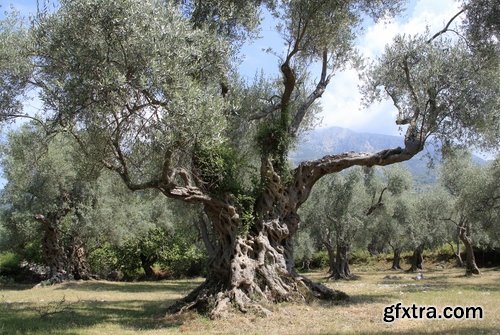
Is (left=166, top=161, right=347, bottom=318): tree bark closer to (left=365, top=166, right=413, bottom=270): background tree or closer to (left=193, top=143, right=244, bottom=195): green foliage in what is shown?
(left=193, top=143, right=244, bottom=195): green foliage

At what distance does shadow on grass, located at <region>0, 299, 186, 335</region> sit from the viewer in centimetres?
1252

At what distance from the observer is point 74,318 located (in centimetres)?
1462

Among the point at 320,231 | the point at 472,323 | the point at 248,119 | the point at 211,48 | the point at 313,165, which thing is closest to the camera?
the point at 472,323

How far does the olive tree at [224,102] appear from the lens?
11062 mm

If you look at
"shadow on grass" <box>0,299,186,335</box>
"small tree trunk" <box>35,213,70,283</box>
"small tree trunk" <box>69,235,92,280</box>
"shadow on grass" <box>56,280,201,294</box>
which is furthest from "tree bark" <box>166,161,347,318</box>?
"small tree trunk" <box>69,235,92,280</box>

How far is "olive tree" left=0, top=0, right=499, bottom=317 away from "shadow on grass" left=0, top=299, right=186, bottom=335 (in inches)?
65.5

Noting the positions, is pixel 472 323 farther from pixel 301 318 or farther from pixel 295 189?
pixel 295 189

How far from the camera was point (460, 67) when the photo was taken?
653 inches

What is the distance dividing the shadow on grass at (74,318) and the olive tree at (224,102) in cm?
166

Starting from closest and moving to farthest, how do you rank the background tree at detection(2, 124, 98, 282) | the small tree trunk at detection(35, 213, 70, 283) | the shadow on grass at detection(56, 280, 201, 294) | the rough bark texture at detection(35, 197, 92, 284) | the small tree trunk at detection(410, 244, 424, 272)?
1. the shadow on grass at detection(56, 280, 201, 294)
2. the background tree at detection(2, 124, 98, 282)
3. the rough bark texture at detection(35, 197, 92, 284)
4. the small tree trunk at detection(35, 213, 70, 283)
5. the small tree trunk at detection(410, 244, 424, 272)

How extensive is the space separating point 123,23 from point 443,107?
11.4 metres

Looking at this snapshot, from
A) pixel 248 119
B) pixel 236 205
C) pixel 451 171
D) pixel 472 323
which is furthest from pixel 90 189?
pixel 451 171

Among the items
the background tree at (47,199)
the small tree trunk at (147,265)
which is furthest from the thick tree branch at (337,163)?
the small tree trunk at (147,265)

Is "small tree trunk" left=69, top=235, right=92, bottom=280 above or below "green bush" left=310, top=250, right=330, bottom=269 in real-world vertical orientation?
above
